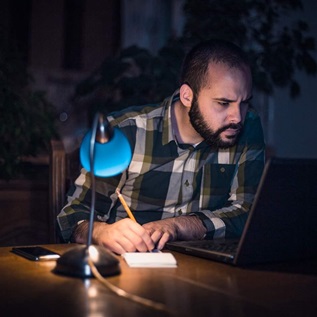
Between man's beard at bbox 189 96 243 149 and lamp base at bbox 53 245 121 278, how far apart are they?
2.60ft

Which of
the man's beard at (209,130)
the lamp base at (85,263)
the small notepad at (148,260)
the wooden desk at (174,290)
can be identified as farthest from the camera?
the man's beard at (209,130)

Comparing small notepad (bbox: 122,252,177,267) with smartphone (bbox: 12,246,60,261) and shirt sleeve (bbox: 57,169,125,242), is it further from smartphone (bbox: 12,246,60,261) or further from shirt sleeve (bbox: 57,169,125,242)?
shirt sleeve (bbox: 57,169,125,242)

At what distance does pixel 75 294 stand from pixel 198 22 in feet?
7.39

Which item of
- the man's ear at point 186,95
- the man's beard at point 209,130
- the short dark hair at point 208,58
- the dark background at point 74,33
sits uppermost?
the dark background at point 74,33

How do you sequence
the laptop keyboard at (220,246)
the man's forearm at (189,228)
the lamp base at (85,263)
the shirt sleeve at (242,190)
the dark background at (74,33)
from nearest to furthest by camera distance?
the lamp base at (85,263)
the laptop keyboard at (220,246)
the man's forearm at (189,228)
the shirt sleeve at (242,190)
the dark background at (74,33)

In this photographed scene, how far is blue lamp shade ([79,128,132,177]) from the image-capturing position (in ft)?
3.86

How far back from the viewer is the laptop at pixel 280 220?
3.86 feet

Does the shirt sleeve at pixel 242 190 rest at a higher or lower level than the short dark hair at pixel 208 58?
lower

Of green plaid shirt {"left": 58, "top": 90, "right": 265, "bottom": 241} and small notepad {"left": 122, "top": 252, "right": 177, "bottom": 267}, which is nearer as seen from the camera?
small notepad {"left": 122, "top": 252, "right": 177, "bottom": 267}

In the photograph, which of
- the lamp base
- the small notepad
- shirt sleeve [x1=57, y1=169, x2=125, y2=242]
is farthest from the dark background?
the lamp base

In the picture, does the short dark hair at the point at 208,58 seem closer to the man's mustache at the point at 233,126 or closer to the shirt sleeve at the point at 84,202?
the man's mustache at the point at 233,126

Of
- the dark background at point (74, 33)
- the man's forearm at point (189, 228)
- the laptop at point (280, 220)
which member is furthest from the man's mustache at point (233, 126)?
the dark background at point (74, 33)

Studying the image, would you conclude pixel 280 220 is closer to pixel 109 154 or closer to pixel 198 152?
pixel 109 154

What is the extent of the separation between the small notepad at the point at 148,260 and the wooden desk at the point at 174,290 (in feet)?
0.05
